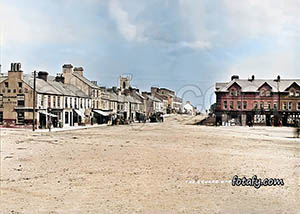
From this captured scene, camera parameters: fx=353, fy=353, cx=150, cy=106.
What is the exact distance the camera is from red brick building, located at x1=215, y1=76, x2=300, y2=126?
183ft

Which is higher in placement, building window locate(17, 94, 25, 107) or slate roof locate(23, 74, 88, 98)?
slate roof locate(23, 74, 88, 98)

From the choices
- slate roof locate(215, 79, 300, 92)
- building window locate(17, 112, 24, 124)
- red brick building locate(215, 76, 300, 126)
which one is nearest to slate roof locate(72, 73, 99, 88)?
building window locate(17, 112, 24, 124)

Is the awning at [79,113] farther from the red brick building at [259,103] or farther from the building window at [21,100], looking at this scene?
the red brick building at [259,103]

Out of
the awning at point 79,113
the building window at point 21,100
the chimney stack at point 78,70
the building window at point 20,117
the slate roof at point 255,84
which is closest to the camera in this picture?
the building window at point 20,117

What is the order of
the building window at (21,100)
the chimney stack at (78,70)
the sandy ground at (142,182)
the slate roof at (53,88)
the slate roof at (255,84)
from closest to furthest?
the sandy ground at (142,182), the building window at (21,100), the slate roof at (53,88), the chimney stack at (78,70), the slate roof at (255,84)

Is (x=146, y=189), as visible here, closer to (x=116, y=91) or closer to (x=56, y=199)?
(x=56, y=199)

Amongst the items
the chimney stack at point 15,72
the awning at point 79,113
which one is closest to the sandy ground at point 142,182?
the chimney stack at point 15,72

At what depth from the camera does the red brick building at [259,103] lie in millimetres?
55688

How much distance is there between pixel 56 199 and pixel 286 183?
753 cm

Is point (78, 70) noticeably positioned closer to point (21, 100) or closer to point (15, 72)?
point (15, 72)

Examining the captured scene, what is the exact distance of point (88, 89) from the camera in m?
55.0

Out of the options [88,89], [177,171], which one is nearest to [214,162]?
[177,171]

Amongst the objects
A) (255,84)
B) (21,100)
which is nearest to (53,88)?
(21,100)

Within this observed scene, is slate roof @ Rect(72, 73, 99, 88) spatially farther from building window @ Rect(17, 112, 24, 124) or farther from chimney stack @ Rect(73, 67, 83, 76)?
building window @ Rect(17, 112, 24, 124)
